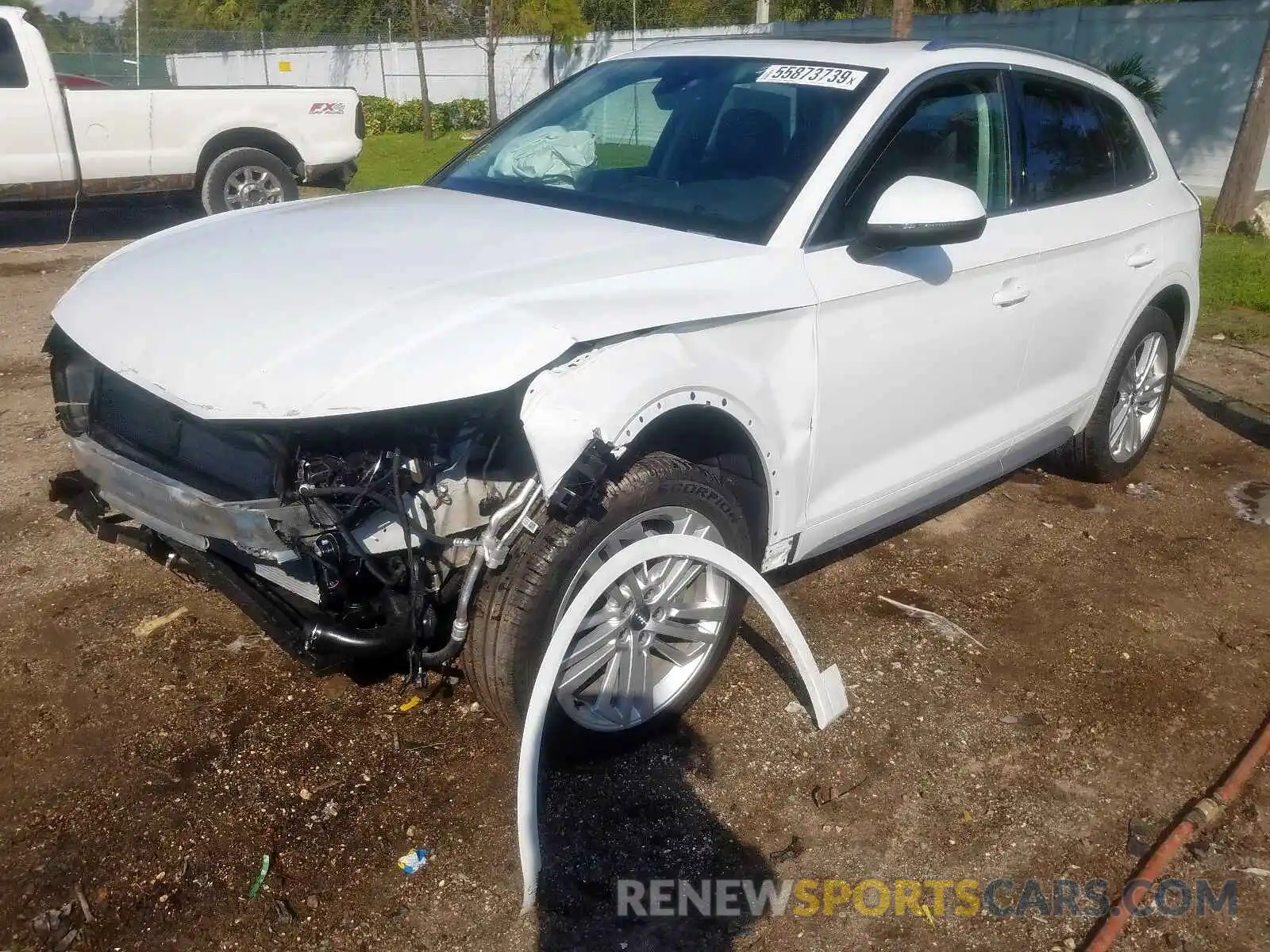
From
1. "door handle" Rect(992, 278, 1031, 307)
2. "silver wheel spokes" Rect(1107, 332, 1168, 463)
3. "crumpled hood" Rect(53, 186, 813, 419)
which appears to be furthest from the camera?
"silver wheel spokes" Rect(1107, 332, 1168, 463)

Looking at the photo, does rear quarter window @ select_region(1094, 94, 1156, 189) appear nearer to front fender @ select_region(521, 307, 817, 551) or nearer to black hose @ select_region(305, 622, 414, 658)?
front fender @ select_region(521, 307, 817, 551)

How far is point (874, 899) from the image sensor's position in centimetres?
256

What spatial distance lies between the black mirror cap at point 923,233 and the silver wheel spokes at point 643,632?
951 millimetres

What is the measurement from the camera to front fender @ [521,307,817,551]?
92.8 inches

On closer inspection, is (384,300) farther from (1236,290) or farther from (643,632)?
(1236,290)

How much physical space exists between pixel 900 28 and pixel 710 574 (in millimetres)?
8984

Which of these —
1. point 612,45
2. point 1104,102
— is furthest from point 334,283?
point 612,45

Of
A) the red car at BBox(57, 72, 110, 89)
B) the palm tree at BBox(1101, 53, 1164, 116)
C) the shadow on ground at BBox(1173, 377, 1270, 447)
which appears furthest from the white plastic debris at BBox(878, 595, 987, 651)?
the palm tree at BBox(1101, 53, 1164, 116)

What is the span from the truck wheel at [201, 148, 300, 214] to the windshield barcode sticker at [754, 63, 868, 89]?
7329mm

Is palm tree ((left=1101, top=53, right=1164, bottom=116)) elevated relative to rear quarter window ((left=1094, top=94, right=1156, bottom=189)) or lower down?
elevated

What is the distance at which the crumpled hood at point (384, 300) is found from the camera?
232cm

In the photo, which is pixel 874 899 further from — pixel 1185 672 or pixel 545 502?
pixel 1185 672

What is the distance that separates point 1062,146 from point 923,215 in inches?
60.0

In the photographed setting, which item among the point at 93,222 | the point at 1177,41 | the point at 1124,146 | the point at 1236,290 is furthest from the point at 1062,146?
the point at 1177,41
